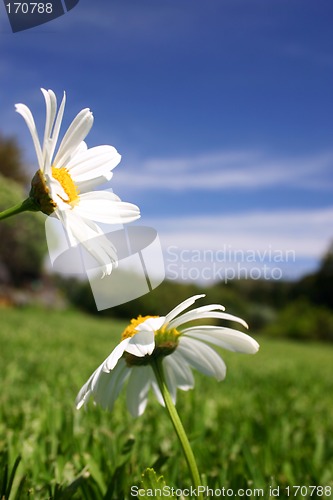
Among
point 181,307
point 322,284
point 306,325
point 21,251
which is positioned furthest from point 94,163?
point 322,284

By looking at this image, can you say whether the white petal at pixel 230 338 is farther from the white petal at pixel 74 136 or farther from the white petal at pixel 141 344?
the white petal at pixel 74 136

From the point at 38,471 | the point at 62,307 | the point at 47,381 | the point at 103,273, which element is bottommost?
the point at 62,307

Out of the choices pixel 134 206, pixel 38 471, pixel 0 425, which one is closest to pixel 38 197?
pixel 134 206

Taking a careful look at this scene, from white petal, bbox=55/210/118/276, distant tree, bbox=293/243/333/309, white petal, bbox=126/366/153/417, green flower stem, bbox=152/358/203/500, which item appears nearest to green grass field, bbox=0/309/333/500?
white petal, bbox=126/366/153/417

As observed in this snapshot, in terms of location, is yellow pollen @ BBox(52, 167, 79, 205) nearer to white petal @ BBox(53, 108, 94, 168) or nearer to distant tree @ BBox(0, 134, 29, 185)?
white petal @ BBox(53, 108, 94, 168)

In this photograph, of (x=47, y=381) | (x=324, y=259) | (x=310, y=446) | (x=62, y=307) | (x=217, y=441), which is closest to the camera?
(x=217, y=441)

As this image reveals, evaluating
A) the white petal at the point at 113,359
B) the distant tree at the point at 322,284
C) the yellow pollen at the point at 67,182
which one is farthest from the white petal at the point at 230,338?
the distant tree at the point at 322,284

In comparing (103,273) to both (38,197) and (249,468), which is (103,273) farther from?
(249,468)

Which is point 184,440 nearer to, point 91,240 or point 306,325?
point 91,240
